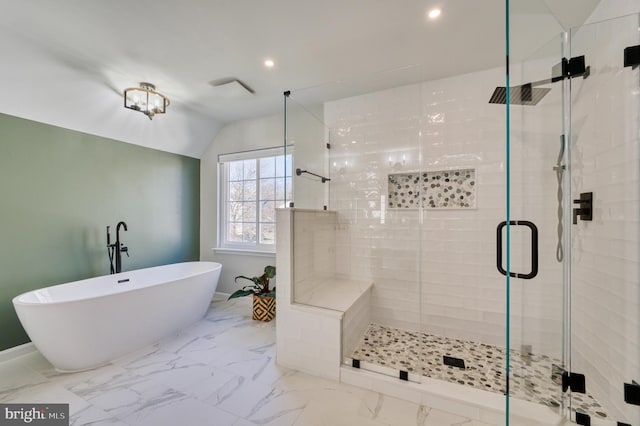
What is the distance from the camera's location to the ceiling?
1.64 metres

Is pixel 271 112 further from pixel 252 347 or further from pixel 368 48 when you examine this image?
pixel 252 347

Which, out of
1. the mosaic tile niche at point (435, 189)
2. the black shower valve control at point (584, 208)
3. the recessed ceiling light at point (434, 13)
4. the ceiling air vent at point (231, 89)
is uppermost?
the recessed ceiling light at point (434, 13)

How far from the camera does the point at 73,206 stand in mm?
2643

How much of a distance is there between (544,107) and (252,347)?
280cm

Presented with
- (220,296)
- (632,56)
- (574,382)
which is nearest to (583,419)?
(574,382)

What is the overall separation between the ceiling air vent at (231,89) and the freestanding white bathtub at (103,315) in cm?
200

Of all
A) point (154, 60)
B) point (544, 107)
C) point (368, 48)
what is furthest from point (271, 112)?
point (544, 107)

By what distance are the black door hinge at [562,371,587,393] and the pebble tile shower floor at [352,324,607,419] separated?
23 mm

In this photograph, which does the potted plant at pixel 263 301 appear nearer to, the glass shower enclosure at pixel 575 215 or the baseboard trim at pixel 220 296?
the baseboard trim at pixel 220 296

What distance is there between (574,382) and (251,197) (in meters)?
3.56

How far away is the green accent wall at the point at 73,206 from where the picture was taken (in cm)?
224

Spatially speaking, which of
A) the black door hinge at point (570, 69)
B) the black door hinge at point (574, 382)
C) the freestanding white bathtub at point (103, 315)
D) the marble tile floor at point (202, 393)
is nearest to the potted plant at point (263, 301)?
the freestanding white bathtub at point (103, 315)

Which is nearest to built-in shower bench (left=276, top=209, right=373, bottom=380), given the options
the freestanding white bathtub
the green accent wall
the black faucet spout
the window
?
the freestanding white bathtub

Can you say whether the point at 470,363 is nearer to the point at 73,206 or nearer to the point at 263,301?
the point at 263,301
